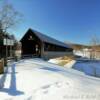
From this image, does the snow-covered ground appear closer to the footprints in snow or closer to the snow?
the footprints in snow

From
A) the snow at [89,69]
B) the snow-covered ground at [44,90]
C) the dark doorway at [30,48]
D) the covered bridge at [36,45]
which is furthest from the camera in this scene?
the dark doorway at [30,48]

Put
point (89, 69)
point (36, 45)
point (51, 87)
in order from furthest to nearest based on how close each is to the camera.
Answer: point (36, 45) < point (89, 69) < point (51, 87)

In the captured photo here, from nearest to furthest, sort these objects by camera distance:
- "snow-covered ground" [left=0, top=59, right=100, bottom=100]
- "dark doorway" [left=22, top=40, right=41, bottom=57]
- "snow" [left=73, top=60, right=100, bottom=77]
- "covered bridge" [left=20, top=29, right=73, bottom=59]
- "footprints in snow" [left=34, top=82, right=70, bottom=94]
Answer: "snow-covered ground" [left=0, top=59, right=100, bottom=100] → "footprints in snow" [left=34, top=82, right=70, bottom=94] → "snow" [left=73, top=60, right=100, bottom=77] → "covered bridge" [left=20, top=29, right=73, bottom=59] → "dark doorway" [left=22, top=40, right=41, bottom=57]

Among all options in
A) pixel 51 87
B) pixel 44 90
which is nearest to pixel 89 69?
pixel 51 87

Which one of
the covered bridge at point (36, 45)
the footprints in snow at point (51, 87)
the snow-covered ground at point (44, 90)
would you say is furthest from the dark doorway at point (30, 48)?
the footprints in snow at point (51, 87)

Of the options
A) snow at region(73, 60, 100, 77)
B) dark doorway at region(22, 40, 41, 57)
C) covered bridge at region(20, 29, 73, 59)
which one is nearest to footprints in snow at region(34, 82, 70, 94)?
snow at region(73, 60, 100, 77)

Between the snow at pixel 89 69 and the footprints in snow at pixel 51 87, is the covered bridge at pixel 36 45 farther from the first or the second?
the footprints in snow at pixel 51 87

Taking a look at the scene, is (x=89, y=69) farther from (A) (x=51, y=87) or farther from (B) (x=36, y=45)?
(B) (x=36, y=45)

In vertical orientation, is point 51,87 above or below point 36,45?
below

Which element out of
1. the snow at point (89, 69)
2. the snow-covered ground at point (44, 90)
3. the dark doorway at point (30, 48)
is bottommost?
the snow at point (89, 69)

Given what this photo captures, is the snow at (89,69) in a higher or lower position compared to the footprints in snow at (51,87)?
lower

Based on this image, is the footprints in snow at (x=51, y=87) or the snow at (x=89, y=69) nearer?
the footprints in snow at (x=51, y=87)

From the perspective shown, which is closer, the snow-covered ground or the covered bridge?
the snow-covered ground

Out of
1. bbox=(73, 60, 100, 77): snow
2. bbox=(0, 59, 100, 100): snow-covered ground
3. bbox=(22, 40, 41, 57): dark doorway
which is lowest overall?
bbox=(73, 60, 100, 77): snow
